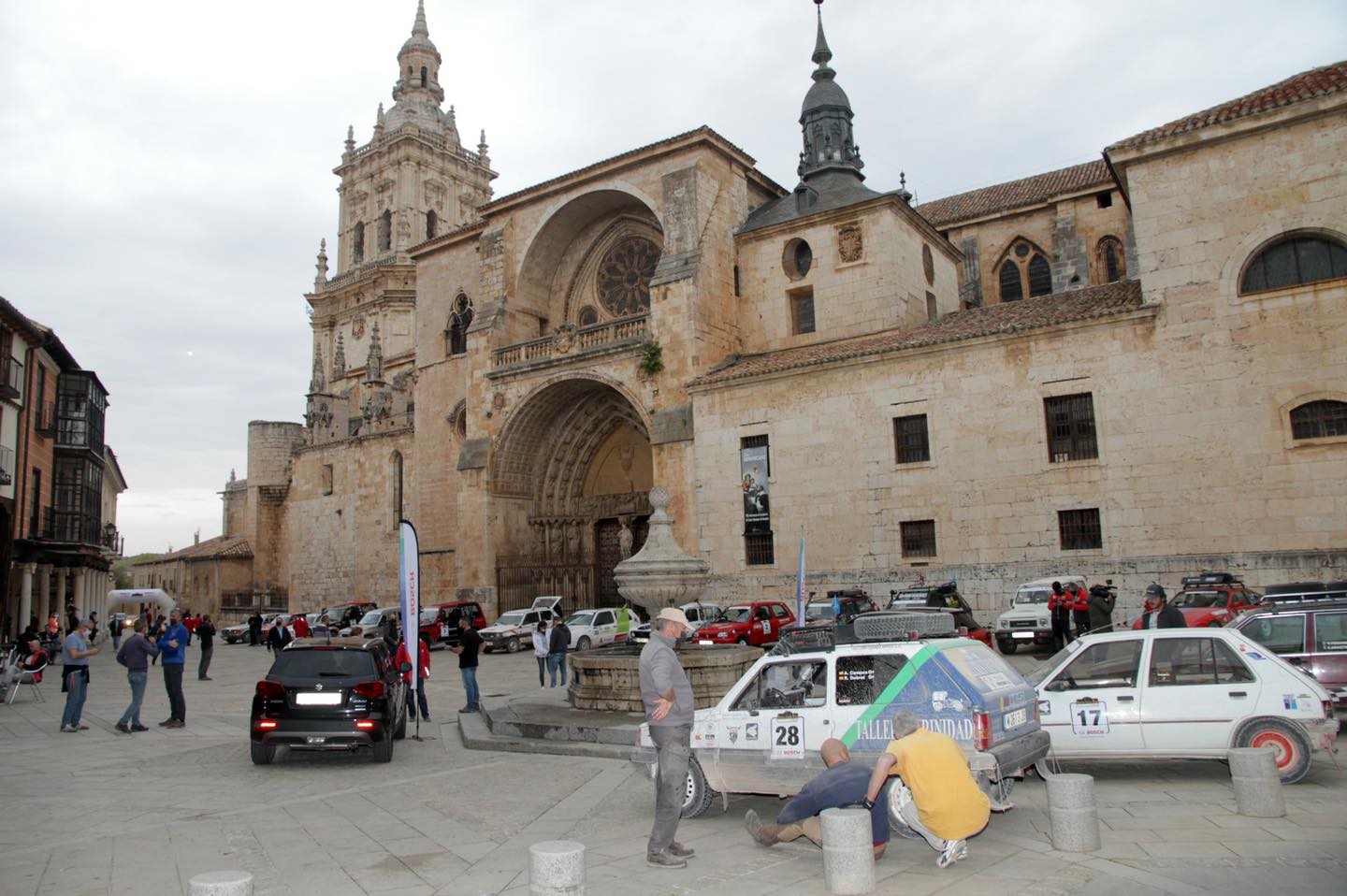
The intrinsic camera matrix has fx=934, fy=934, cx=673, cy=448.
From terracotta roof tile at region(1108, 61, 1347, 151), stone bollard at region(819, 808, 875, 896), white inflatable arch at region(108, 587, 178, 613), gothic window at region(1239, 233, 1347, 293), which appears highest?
terracotta roof tile at region(1108, 61, 1347, 151)

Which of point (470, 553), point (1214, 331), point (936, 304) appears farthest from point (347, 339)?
point (1214, 331)

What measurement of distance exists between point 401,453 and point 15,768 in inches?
1090

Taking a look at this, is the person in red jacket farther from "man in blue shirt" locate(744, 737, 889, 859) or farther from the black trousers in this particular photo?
"man in blue shirt" locate(744, 737, 889, 859)

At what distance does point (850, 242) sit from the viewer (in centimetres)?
2655

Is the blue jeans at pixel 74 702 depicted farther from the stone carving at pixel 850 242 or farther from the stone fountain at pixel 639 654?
the stone carving at pixel 850 242

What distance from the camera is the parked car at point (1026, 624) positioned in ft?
55.7

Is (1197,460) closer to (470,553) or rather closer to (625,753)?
(625,753)

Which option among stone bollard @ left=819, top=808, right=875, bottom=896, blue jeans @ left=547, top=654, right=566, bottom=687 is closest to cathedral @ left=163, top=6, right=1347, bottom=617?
blue jeans @ left=547, top=654, right=566, bottom=687

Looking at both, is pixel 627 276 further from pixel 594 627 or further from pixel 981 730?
pixel 981 730

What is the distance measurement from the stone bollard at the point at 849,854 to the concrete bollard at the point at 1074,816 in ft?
5.00

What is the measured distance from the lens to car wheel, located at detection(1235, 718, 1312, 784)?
7328 mm

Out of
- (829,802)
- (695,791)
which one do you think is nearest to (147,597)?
(695,791)

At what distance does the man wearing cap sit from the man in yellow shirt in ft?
20.2

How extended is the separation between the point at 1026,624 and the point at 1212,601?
3338 mm
